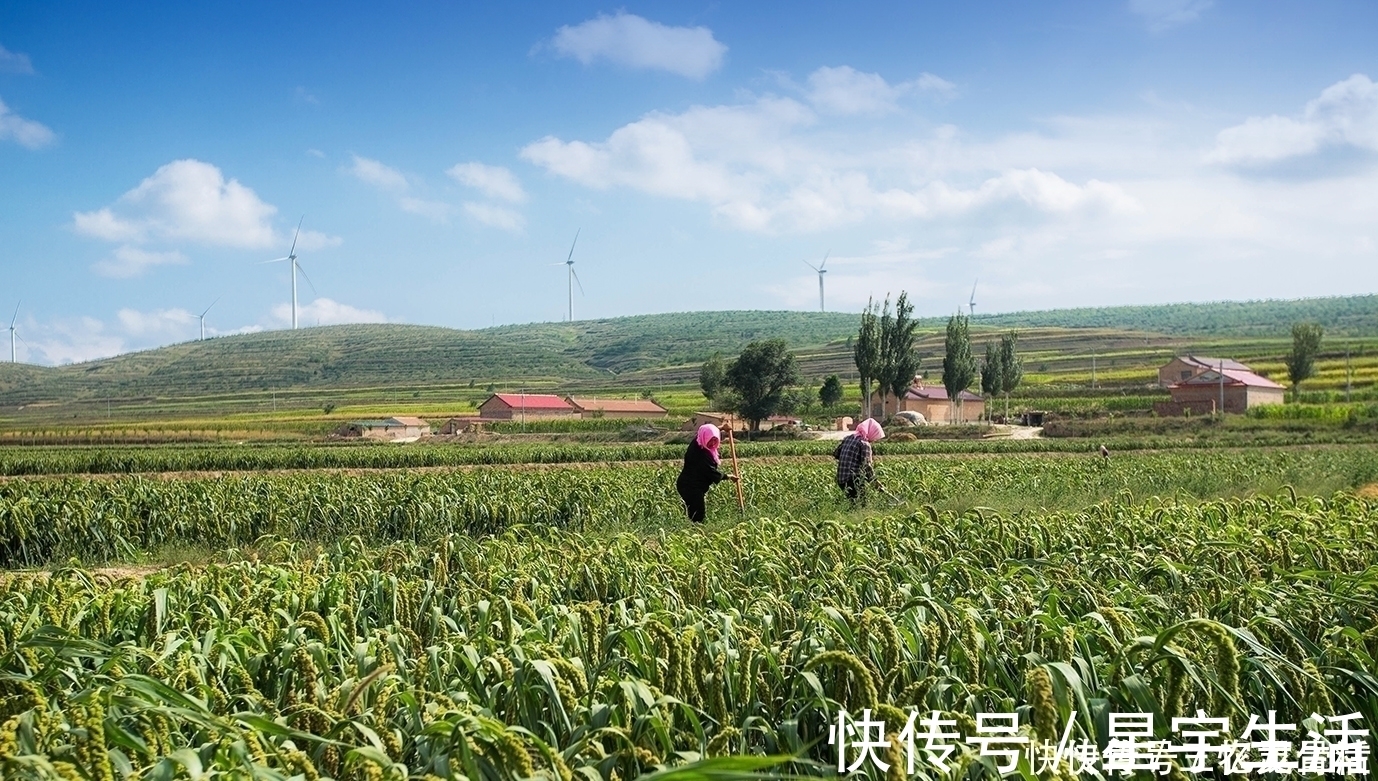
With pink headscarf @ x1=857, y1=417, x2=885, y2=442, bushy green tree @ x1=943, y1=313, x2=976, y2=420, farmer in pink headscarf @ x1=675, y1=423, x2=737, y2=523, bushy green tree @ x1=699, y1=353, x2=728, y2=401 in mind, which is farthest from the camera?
bushy green tree @ x1=699, y1=353, x2=728, y2=401

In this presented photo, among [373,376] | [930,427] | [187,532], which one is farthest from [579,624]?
[373,376]

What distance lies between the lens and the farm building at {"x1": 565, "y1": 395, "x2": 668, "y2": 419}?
344ft

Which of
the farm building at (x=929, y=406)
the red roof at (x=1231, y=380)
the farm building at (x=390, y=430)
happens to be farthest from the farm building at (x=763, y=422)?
the red roof at (x=1231, y=380)

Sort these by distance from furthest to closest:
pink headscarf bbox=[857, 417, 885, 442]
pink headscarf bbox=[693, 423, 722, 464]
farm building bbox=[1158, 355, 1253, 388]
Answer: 1. farm building bbox=[1158, 355, 1253, 388]
2. pink headscarf bbox=[857, 417, 885, 442]
3. pink headscarf bbox=[693, 423, 722, 464]

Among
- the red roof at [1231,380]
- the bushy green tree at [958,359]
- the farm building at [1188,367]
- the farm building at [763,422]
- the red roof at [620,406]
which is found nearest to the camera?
the farm building at [763,422]

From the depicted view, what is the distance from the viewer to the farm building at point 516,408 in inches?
4060

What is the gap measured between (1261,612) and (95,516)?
15645mm

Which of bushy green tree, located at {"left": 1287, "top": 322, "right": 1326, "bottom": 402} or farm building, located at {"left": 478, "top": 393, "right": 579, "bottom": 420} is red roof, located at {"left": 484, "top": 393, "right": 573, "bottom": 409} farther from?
bushy green tree, located at {"left": 1287, "top": 322, "right": 1326, "bottom": 402}

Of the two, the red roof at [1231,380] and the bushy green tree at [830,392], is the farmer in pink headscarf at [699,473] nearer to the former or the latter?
the red roof at [1231,380]

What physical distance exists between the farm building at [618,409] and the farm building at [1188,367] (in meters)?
47.5

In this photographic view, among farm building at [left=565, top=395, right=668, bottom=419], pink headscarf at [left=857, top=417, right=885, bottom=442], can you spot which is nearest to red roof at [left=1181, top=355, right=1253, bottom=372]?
farm building at [left=565, top=395, right=668, bottom=419]

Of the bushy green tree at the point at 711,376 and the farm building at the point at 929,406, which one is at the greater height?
the bushy green tree at the point at 711,376

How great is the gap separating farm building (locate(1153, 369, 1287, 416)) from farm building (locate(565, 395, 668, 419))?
1940 inches

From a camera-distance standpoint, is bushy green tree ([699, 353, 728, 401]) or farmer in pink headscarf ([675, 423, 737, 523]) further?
bushy green tree ([699, 353, 728, 401])
